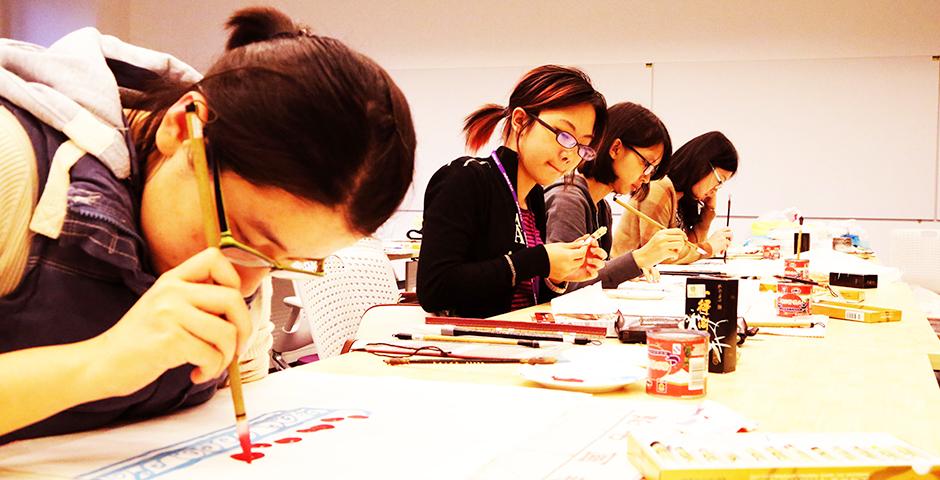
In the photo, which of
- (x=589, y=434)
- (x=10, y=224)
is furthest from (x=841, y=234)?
(x=10, y=224)

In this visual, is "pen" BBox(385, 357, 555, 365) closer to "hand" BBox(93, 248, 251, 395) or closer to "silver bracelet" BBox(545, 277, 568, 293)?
"hand" BBox(93, 248, 251, 395)

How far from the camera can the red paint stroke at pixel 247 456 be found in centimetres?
83

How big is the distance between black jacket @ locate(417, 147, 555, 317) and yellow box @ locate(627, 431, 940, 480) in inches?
50.0

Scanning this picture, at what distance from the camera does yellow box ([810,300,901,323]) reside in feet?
6.27

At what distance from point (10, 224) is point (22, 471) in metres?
0.23

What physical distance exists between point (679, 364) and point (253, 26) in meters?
0.68

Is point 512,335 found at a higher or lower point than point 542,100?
lower

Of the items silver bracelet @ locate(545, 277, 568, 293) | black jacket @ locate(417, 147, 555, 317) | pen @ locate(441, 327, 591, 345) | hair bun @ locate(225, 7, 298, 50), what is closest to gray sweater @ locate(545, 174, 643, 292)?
silver bracelet @ locate(545, 277, 568, 293)

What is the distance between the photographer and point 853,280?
261 cm

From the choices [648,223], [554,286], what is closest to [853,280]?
[554,286]

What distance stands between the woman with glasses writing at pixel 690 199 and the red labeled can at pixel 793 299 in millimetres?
1785

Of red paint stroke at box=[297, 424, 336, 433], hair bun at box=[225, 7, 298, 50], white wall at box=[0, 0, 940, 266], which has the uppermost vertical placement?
white wall at box=[0, 0, 940, 266]

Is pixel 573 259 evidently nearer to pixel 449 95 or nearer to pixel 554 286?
pixel 554 286

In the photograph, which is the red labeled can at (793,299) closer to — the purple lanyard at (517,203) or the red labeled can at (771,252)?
the purple lanyard at (517,203)
